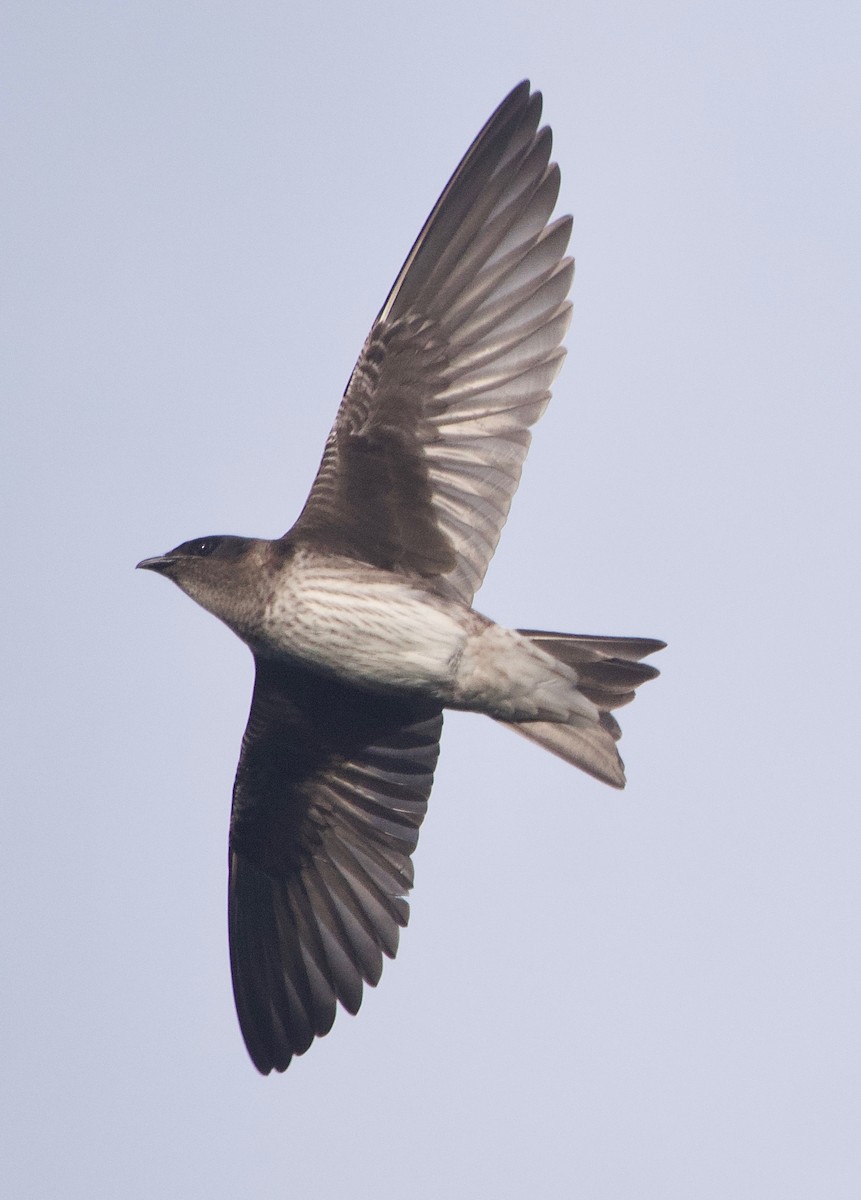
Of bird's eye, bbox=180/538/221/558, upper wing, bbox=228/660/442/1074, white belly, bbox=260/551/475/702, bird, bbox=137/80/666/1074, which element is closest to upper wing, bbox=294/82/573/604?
bird, bbox=137/80/666/1074

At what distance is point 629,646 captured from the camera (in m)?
9.75

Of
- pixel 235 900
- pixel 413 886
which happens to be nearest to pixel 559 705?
pixel 413 886

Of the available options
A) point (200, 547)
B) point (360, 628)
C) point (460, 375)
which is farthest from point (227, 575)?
point (460, 375)

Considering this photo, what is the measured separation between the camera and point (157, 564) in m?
10.2

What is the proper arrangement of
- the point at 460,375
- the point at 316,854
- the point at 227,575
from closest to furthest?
1. the point at 227,575
2. the point at 460,375
3. the point at 316,854

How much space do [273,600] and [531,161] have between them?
8.47ft

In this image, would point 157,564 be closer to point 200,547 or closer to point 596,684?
point 200,547

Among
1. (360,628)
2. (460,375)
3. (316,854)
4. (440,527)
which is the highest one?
(460,375)

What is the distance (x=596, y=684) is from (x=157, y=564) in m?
2.36

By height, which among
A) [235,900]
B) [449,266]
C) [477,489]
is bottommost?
[235,900]

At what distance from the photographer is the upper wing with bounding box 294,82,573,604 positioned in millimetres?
9688

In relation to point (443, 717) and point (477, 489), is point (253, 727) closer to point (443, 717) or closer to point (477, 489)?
point (443, 717)

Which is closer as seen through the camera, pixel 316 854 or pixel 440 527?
pixel 440 527

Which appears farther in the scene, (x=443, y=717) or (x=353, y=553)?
(x=443, y=717)
